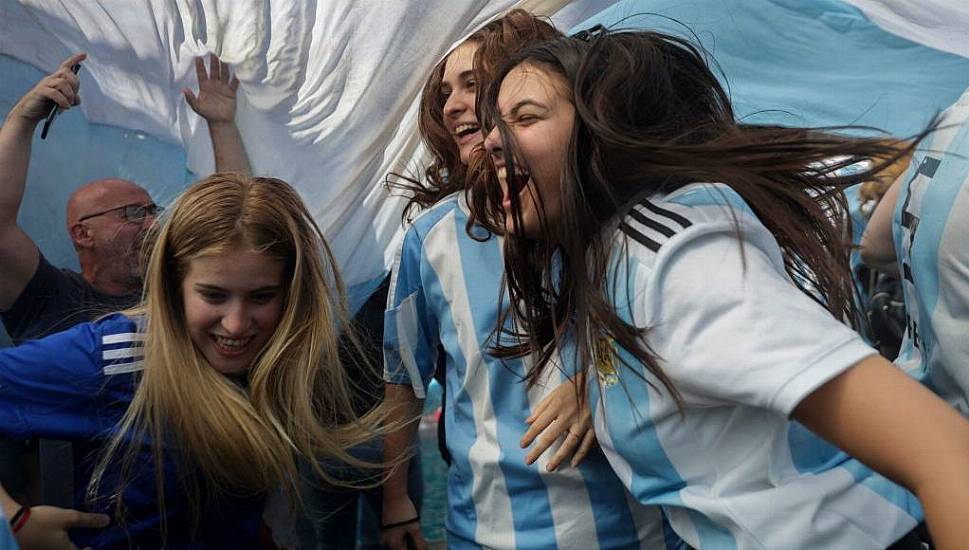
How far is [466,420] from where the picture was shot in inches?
71.0

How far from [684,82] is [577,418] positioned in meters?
0.55

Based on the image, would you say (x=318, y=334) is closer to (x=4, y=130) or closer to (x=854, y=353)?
(x=4, y=130)

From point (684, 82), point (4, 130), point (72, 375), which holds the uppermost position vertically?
point (684, 82)

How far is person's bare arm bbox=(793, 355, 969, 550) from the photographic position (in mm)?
1035

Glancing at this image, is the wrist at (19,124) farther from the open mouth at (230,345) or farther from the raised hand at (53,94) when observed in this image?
the open mouth at (230,345)

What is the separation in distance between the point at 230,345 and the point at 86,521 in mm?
400

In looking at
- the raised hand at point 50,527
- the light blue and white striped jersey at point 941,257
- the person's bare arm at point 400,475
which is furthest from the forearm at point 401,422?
the light blue and white striped jersey at point 941,257

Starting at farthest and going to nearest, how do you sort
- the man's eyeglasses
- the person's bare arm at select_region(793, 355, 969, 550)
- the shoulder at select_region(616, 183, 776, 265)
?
1. the man's eyeglasses
2. the shoulder at select_region(616, 183, 776, 265)
3. the person's bare arm at select_region(793, 355, 969, 550)

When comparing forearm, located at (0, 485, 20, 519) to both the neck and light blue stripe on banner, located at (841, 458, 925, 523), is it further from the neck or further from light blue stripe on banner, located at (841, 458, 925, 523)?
light blue stripe on banner, located at (841, 458, 925, 523)

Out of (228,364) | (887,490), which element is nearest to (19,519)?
(228,364)

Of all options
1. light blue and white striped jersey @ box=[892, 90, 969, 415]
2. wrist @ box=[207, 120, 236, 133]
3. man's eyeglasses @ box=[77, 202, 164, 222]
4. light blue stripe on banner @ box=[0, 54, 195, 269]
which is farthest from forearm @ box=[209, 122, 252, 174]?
light blue and white striped jersey @ box=[892, 90, 969, 415]

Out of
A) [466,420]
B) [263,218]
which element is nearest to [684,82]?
[466,420]

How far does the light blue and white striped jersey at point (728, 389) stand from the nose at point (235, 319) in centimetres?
79

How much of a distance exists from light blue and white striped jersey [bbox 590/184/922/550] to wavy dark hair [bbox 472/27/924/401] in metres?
0.06
